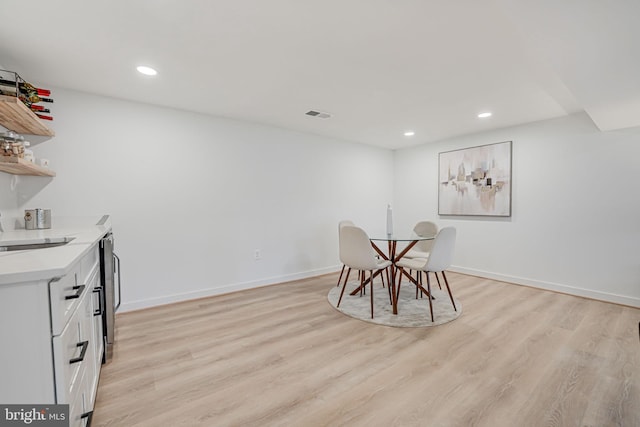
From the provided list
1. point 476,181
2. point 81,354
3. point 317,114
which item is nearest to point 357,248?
point 317,114

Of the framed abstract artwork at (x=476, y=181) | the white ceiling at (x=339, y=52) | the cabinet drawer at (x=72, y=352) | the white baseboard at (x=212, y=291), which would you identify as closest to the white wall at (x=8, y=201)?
the white ceiling at (x=339, y=52)

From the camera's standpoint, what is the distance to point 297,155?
4.30 meters

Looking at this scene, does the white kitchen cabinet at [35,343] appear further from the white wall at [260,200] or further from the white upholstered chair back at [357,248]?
the white upholstered chair back at [357,248]

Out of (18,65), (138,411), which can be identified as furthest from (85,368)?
(18,65)

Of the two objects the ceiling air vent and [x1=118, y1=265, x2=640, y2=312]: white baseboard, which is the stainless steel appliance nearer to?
[x1=118, y1=265, x2=640, y2=312]: white baseboard

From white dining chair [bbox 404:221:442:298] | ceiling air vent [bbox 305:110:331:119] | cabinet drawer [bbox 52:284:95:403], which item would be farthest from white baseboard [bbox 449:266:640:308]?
cabinet drawer [bbox 52:284:95:403]

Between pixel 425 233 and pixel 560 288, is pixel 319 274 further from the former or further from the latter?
pixel 560 288

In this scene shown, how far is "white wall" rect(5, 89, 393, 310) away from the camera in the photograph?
9.02 ft

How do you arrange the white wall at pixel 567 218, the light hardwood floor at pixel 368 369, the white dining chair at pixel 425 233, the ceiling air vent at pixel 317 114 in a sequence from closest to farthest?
the light hardwood floor at pixel 368 369 → the white wall at pixel 567 218 → the ceiling air vent at pixel 317 114 → the white dining chair at pixel 425 233

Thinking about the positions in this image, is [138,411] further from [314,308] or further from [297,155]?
[297,155]

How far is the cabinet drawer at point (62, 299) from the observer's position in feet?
2.95

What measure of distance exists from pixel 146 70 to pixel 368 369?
290cm

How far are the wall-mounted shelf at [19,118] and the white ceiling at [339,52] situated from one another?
481 millimetres

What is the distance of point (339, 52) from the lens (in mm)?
2096
